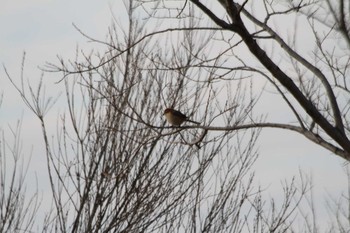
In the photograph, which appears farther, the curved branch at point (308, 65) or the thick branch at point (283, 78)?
the curved branch at point (308, 65)

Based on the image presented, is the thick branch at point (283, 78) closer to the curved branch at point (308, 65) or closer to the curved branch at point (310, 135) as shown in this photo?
the curved branch at point (310, 135)

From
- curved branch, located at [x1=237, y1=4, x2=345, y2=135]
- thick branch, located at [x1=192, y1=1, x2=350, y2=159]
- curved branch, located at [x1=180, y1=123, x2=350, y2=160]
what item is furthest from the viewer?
curved branch, located at [x1=237, y1=4, x2=345, y2=135]

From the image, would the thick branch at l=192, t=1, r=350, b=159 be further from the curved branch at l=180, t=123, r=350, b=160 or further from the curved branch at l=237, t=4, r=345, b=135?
the curved branch at l=237, t=4, r=345, b=135

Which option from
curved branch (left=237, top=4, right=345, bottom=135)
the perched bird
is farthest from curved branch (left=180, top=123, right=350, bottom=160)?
the perched bird

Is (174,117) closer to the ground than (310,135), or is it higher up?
higher up

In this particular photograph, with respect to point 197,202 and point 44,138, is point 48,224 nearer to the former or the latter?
point 44,138

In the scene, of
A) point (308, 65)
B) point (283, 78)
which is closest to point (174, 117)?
point (308, 65)

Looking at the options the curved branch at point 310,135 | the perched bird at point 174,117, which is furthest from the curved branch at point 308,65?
the perched bird at point 174,117

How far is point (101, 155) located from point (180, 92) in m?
1.32

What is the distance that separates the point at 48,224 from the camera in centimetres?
533

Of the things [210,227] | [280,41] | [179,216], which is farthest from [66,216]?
[280,41]

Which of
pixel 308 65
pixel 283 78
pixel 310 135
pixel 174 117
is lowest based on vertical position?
pixel 310 135

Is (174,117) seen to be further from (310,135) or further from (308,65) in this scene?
(310,135)

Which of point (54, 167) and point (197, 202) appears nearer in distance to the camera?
point (54, 167)
